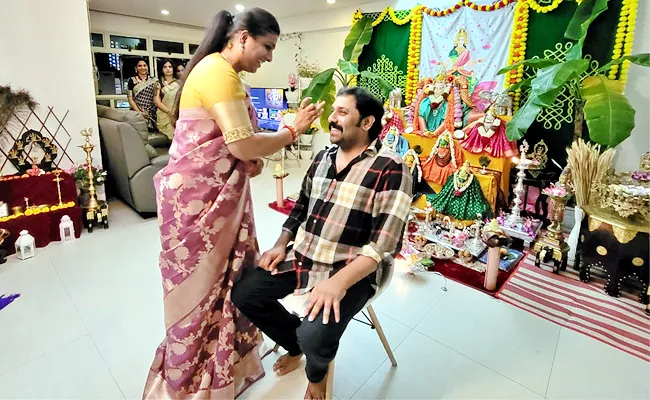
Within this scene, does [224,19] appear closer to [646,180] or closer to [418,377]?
[418,377]

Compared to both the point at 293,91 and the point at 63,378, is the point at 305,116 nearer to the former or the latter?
the point at 63,378

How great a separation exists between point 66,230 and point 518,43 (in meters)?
4.34

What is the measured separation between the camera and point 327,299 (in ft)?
3.77

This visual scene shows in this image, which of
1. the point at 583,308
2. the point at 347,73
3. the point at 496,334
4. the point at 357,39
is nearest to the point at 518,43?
the point at 347,73

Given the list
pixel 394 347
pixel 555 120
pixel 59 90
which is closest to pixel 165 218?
pixel 394 347

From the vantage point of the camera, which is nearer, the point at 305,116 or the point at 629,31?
the point at 305,116

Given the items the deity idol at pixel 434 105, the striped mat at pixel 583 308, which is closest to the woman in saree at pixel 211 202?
the striped mat at pixel 583 308

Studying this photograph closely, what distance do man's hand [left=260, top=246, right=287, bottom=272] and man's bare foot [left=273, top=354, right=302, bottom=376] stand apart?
0.46m

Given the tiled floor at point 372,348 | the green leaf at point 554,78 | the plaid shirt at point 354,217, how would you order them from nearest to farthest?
the plaid shirt at point 354,217 < the tiled floor at point 372,348 < the green leaf at point 554,78

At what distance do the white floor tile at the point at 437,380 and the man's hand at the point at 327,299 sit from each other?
1.77ft

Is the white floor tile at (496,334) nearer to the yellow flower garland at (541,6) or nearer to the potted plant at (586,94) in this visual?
the potted plant at (586,94)

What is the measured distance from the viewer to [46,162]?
2.91 metres

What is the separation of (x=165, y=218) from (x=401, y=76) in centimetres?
398

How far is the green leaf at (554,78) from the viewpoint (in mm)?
2457
